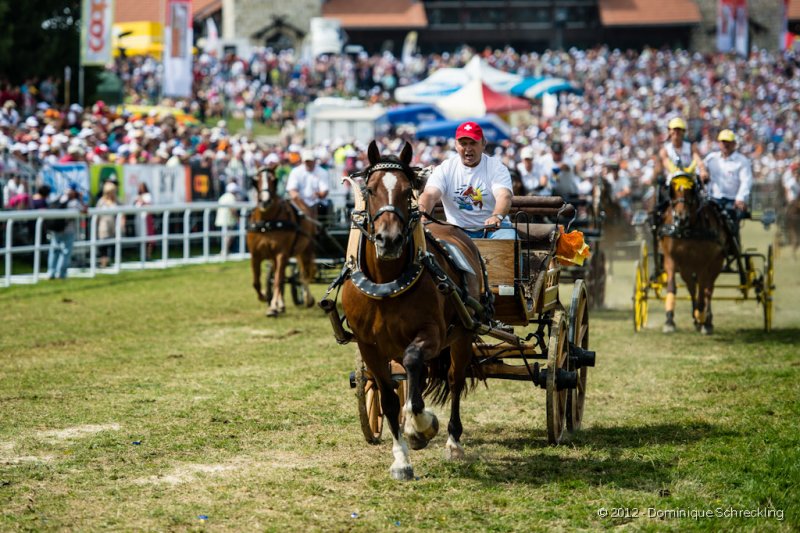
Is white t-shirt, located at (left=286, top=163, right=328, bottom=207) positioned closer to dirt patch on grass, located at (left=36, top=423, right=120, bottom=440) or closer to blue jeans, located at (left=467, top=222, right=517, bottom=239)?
dirt patch on grass, located at (left=36, top=423, right=120, bottom=440)

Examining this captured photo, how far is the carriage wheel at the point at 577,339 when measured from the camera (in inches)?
348

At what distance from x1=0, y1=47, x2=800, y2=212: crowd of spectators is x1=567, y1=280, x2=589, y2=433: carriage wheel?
11.1 m

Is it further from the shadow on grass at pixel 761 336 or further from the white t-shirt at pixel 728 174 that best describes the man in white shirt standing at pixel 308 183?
the shadow on grass at pixel 761 336

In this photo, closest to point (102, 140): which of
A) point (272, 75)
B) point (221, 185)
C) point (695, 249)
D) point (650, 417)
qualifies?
point (221, 185)

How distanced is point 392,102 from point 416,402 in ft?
165

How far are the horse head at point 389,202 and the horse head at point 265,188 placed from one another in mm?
9593

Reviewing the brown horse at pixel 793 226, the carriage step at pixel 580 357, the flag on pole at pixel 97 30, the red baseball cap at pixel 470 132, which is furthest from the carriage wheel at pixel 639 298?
the flag on pole at pixel 97 30

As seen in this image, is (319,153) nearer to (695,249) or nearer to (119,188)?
(119,188)

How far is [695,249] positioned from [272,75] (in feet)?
143

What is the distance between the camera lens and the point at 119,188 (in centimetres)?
2514

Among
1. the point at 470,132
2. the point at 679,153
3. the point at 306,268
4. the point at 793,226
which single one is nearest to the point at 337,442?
the point at 470,132

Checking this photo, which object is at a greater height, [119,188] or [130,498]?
[119,188]

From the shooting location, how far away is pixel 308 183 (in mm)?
18500

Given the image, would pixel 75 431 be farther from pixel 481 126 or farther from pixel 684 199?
pixel 481 126
